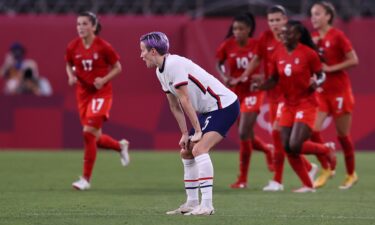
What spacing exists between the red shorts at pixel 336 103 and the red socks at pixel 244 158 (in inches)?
46.8

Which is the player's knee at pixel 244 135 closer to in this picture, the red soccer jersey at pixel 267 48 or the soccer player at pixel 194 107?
the red soccer jersey at pixel 267 48

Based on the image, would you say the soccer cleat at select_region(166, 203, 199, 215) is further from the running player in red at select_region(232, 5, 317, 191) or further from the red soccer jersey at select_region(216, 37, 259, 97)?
the red soccer jersey at select_region(216, 37, 259, 97)

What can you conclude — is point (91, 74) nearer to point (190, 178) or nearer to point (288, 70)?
point (288, 70)

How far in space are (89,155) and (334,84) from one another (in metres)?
3.69

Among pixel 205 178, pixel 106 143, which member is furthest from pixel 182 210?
pixel 106 143

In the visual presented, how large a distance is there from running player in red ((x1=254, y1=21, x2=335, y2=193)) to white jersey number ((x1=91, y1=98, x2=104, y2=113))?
7.77 feet

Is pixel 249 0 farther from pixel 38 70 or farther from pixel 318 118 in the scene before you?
pixel 318 118

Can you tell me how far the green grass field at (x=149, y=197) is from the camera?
1005cm

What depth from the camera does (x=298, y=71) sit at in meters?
13.4

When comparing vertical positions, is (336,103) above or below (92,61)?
below

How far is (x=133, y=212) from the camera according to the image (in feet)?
34.9

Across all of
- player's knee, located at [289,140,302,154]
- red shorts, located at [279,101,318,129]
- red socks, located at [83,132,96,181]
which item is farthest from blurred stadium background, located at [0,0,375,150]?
player's knee, located at [289,140,302,154]

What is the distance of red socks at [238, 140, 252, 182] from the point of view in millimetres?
14719

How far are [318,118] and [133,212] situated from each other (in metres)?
5.10
